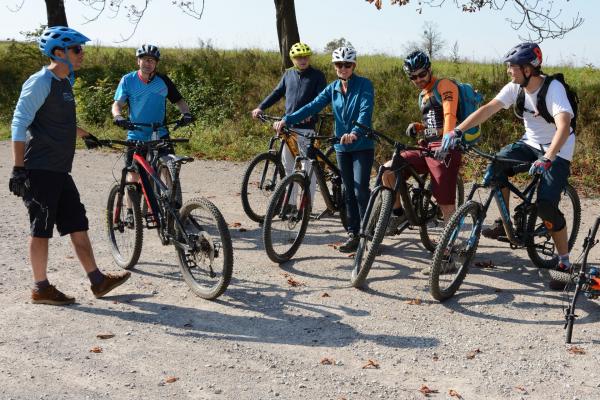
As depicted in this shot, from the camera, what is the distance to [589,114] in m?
14.4

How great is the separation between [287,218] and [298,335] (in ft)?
6.52

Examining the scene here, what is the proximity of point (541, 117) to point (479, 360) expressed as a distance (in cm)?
241

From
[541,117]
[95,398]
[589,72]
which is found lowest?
[95,398]

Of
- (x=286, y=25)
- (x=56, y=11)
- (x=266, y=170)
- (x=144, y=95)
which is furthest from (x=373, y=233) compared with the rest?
(x=56, y=11)

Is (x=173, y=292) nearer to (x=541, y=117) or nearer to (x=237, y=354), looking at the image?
→ (x=237, y=354)

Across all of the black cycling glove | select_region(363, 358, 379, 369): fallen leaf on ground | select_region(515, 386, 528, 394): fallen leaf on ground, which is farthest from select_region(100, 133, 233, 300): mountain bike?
select_region(515, 386, 528, 394): fallen leaf on ground

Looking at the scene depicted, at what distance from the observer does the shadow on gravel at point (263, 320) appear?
5.26 metres

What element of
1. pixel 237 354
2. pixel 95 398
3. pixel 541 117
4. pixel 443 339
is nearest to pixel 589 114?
pixel 541 117

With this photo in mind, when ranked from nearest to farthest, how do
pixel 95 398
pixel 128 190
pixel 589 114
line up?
pixel 95 398 < pixel 128 190 < pixel 589 114

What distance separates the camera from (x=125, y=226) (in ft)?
22.6

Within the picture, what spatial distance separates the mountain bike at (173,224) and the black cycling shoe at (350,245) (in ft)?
5.07

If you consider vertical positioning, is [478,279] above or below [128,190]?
below

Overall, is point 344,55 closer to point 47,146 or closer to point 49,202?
point 47,146

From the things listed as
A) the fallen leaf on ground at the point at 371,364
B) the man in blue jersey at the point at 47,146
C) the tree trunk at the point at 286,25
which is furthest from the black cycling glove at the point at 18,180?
the tree trunk at the point at 286,25
